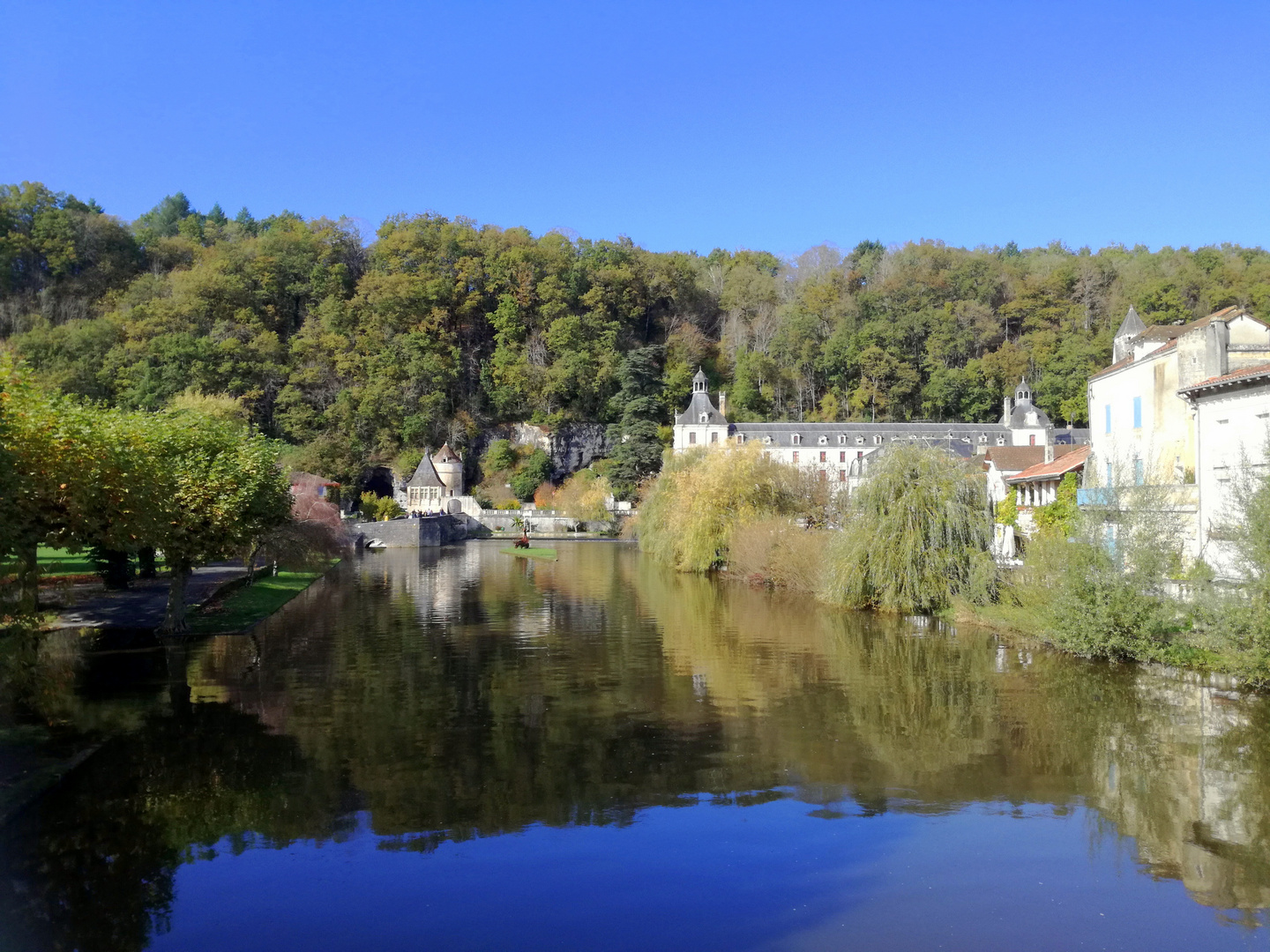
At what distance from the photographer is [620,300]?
107 metres

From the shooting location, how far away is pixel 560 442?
3834 inches

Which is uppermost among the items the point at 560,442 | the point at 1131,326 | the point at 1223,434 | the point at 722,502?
the point at 1131,326

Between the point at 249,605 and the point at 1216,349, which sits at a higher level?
the point at 1216,349

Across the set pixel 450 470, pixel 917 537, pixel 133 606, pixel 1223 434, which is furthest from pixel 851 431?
pixel 133 606

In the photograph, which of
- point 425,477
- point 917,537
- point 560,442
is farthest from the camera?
point 560,442

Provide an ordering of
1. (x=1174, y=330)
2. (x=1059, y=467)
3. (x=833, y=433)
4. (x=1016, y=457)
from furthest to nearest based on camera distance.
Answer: (x=833, y=433) < (x=1016, y=457) < (x=1059, y=467) < (x=1174, y=330)

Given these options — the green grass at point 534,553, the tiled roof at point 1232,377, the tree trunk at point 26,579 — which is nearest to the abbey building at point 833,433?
the green grass at point 534,553

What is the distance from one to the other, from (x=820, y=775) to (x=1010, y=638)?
13862 millimetres

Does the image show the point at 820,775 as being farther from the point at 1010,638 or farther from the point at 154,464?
the point at 154,464

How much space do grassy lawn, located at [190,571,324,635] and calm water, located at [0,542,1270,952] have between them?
11.5 ft

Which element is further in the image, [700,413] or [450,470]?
[700,413]

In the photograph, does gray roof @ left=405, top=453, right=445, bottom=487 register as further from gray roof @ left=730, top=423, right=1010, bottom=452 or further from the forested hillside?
gray roof @ left=730, top=423, right=1010, bottom=452

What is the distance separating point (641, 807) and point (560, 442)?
85.6 metres

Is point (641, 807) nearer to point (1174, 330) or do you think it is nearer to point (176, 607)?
point (176, 607)
